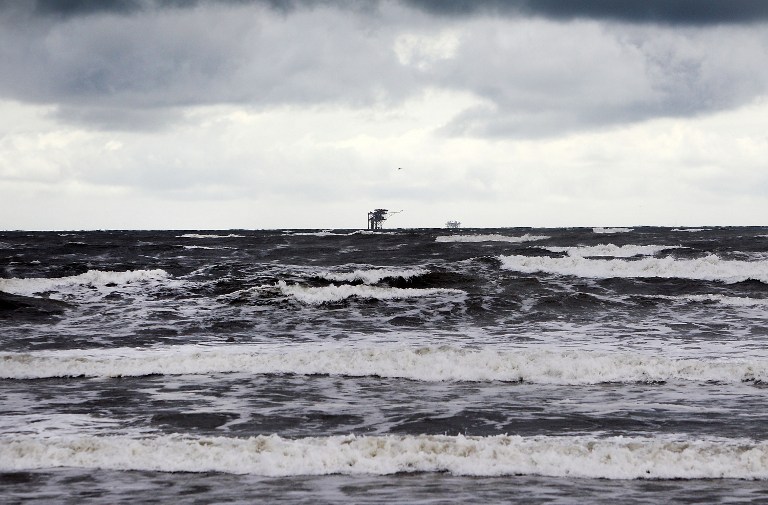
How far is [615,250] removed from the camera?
4891cm

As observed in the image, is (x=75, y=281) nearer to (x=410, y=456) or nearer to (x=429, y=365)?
(x=429, y=365)

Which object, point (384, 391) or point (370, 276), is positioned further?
point (370, 276)

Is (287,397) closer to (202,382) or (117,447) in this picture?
(202,382)

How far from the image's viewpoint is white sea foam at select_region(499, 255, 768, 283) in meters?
33.8

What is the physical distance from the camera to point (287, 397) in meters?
12.9

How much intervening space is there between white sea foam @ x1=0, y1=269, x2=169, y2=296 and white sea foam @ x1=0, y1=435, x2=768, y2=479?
855 inches

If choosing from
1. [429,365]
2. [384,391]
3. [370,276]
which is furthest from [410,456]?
[370,276]

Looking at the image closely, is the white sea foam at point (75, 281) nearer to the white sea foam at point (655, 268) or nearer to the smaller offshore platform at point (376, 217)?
the white sea foam at point (655, 268)

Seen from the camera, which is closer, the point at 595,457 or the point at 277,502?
the point at 277,502

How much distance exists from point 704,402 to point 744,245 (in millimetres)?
40848

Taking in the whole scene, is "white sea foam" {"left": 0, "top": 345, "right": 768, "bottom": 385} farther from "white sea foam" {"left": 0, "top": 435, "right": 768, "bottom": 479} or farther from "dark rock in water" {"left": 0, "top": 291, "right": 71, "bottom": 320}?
"dark rock in water" {"left": 0, "top": 291, "right": 71, "bottom": 320}

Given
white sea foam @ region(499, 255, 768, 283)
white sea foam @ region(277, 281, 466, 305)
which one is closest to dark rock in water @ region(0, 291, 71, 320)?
white sea foam @ region(277, 281, 466, 305)

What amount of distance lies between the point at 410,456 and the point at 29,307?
61.0 ft

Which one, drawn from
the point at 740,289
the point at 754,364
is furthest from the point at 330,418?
the point at 740,289
